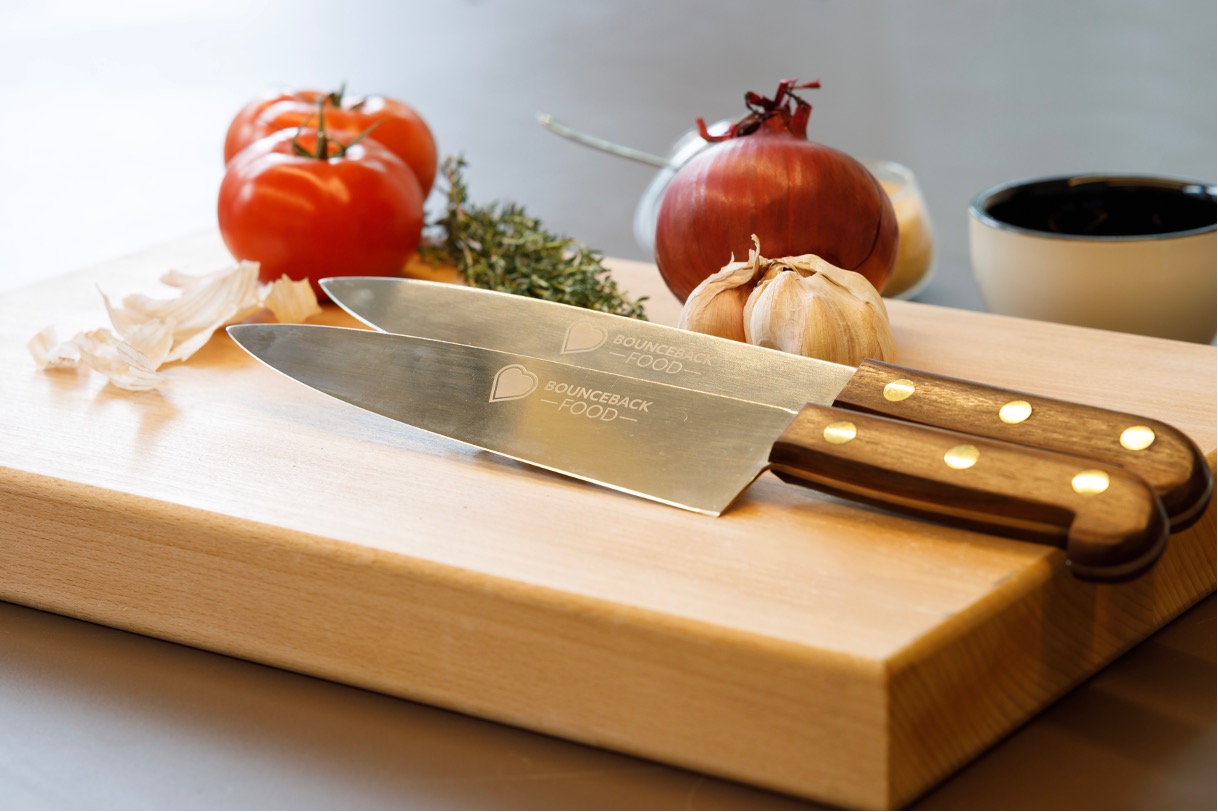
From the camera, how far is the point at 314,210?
3.25ft

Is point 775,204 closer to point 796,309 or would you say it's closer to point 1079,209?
point 796,309

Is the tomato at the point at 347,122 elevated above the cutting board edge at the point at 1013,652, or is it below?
above

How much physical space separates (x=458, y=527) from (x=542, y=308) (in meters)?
0.22

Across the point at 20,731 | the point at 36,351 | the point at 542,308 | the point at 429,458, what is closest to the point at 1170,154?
the point at 542,308

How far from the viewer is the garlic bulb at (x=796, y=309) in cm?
75

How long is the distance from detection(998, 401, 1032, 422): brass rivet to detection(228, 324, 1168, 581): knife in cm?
4

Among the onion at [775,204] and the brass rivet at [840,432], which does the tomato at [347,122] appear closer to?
the onion at [775,204]

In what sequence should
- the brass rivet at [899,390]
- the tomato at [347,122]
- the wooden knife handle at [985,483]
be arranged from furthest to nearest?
the tomato at [347,122] → the brass rivet at [899,390] → the wooden knife handle at [985,483]

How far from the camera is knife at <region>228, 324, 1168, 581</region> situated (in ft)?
1.75

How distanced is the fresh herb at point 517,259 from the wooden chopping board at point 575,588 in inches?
10.0

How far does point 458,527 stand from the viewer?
627 millimetres

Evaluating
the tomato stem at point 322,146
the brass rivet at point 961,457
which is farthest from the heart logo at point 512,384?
the tomato stem at point 322,146

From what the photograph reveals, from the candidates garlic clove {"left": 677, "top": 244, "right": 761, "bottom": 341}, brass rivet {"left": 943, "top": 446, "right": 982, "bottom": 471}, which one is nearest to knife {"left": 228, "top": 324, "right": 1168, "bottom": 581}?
brass rivet {"left": 943, "top": 446, "right": 982, "bottom": 471}

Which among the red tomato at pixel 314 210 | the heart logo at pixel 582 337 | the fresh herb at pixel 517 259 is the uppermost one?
the red tomato at pixel 314 210
